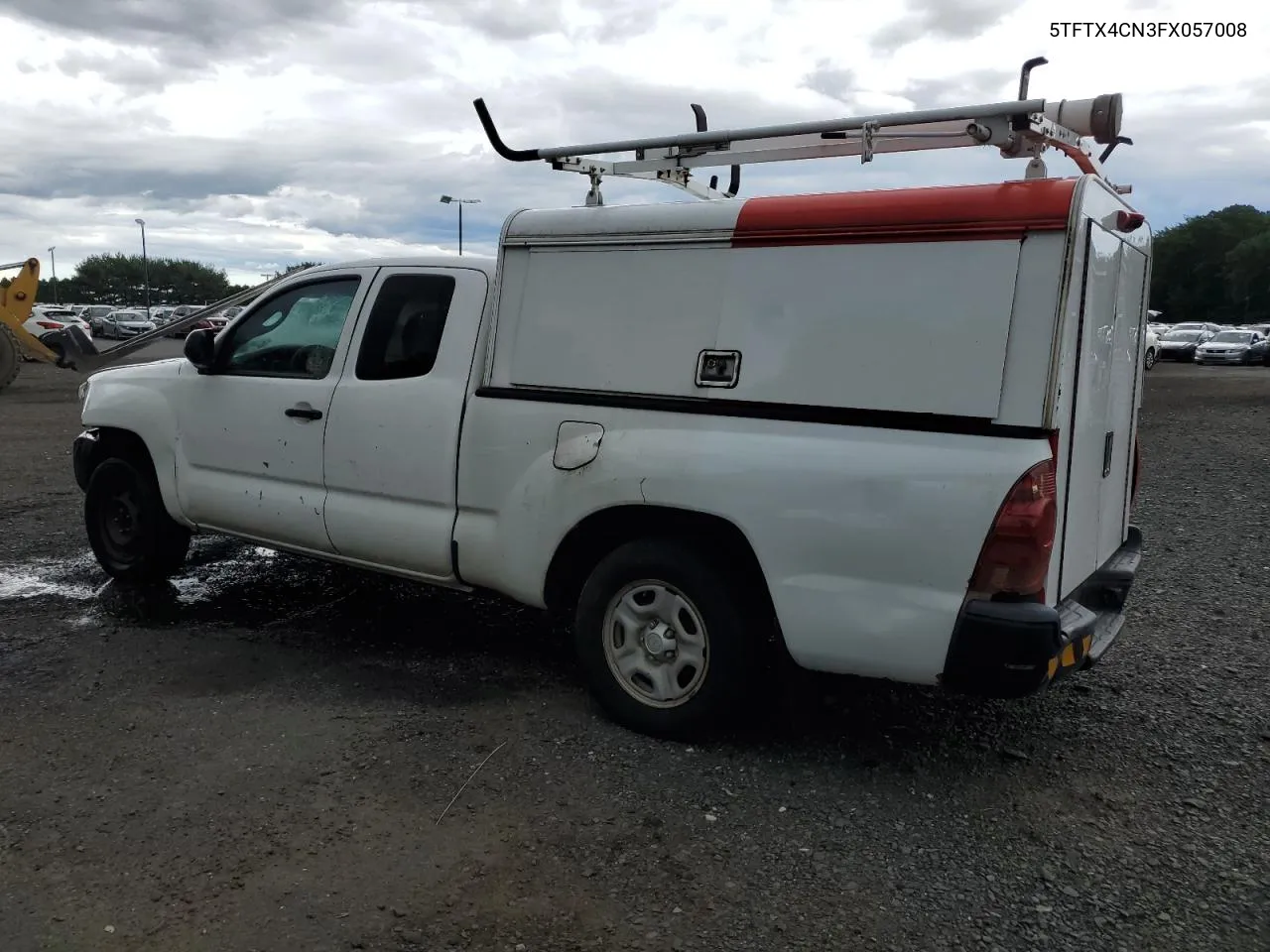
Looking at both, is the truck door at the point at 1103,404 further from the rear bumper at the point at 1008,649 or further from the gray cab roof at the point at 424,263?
the gray cab roof at the point at 424,263

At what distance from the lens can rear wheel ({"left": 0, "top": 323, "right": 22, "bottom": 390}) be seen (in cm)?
1891

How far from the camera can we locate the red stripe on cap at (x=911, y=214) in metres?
3.33

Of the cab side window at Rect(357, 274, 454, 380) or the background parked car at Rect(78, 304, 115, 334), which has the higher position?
the background parked car at Rect(78, 304, 115, 334)

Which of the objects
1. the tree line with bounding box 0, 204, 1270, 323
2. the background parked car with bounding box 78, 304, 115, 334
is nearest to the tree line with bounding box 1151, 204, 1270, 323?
the tree line with bounding box 0, 204, 1270, 323

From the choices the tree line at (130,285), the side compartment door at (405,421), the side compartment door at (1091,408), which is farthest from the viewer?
the tree line at (130,285)

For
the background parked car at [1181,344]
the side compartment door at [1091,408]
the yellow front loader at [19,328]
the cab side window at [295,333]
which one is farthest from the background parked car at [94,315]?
the side compartment door at [1091,408]

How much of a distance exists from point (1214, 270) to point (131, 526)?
88.6 meters

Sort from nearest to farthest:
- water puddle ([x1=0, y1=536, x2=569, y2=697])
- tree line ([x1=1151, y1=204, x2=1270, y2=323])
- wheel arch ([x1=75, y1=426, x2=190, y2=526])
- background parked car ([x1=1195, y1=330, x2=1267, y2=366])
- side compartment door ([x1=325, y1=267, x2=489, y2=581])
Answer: side compartment door ([x1=325, y1=267, x2=489, y2=581]) → water puddle ([x1=0, y1=536, x2=569, y2=697]) → wheel arch ([x1=75, y1=426, x2=190, y2=526]) → background parked car ([x1=1195, y1=330, x2=1267, y2=366]) → tree line ([x1=1151, y1=204, x2=1270, y2=323])

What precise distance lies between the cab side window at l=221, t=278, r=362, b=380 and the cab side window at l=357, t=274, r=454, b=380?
0.72 feet

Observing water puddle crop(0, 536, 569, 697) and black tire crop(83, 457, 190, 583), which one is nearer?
water puddle crop(0, 536, 569, 697)

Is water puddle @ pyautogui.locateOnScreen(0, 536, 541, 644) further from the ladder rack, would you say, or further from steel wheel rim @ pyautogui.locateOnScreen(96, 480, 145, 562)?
the ladder rack

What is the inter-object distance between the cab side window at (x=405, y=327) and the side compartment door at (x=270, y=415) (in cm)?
16

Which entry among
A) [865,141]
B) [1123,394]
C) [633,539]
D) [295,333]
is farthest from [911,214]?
[295,333]

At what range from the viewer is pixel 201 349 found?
546 centimetres
